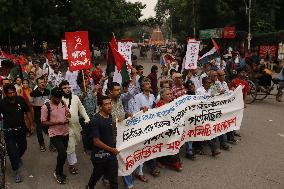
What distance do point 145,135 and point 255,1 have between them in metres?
35.6

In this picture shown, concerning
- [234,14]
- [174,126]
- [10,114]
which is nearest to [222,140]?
[174,126]

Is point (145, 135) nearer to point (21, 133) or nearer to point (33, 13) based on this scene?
point (21, 133)

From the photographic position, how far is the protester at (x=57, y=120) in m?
6.46

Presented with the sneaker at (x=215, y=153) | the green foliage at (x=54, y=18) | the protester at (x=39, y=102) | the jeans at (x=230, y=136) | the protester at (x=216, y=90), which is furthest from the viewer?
the green foliage at (x=54, y=18)

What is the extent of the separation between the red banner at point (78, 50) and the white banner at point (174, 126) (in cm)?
226

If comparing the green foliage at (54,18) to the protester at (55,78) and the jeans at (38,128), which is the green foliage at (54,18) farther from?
the jeans at (38,128)

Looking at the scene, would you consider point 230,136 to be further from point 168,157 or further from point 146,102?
point 146,102

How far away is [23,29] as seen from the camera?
31.6 meters

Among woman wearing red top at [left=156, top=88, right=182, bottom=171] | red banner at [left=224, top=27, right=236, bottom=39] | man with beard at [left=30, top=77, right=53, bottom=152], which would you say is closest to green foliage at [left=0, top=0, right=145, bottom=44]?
red banner at [left=224, top=27, right=236, bottom=39]

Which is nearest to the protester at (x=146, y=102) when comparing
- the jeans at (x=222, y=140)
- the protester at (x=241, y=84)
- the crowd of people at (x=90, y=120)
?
the crowd of people at (x=90, y=120)

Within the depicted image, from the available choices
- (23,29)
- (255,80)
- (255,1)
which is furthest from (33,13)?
(255,80)

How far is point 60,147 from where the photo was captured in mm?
6488

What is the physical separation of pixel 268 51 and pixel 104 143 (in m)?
24.3

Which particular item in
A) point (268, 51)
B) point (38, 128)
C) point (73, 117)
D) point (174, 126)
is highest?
point (268, 51)
